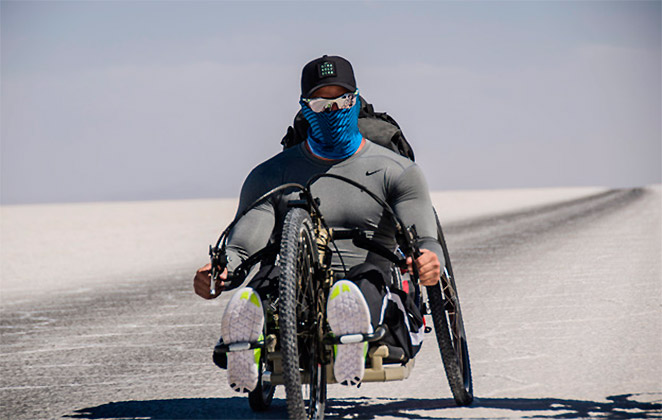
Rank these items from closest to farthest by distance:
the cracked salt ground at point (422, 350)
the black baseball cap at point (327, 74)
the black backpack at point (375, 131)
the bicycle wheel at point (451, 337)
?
the black baseball cap at point (327, 74), the bicycle wheel at point (451, 337), the cracked salt ground at point (422, 350), the black backpack at point (375, 131)

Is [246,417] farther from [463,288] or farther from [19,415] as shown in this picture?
[463,288]

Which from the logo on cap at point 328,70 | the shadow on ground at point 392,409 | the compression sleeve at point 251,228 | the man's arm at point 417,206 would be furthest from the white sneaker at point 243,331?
the logo on cap at point 328,70

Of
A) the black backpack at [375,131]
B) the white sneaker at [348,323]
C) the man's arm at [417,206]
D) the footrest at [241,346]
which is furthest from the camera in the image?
the black backpack at [375,131]

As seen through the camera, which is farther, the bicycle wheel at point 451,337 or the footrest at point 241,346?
the bicycle wheel at point 451,337

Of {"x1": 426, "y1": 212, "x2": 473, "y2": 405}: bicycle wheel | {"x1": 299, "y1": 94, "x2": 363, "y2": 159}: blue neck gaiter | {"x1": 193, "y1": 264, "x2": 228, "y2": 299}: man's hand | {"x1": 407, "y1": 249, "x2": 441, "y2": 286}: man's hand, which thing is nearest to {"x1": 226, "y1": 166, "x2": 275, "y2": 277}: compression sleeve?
{"x1": 193, "y1": 264, "x2": 228, "y2": 299}: man's hand

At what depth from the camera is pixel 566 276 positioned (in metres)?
14.1

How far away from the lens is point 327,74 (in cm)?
573

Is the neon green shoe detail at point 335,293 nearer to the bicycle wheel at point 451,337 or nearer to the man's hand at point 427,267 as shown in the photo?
the man's hand at point 427,267

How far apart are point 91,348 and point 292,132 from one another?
3.53m

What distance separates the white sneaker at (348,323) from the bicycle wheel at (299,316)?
133mm

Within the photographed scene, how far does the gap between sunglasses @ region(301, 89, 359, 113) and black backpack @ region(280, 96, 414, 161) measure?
732mm

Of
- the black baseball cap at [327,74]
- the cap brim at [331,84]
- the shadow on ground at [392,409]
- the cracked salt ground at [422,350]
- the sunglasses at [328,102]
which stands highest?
the black baseball cap at [327,74]

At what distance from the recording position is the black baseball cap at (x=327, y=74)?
5738mm

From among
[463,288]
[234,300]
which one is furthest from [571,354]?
[463,288]
